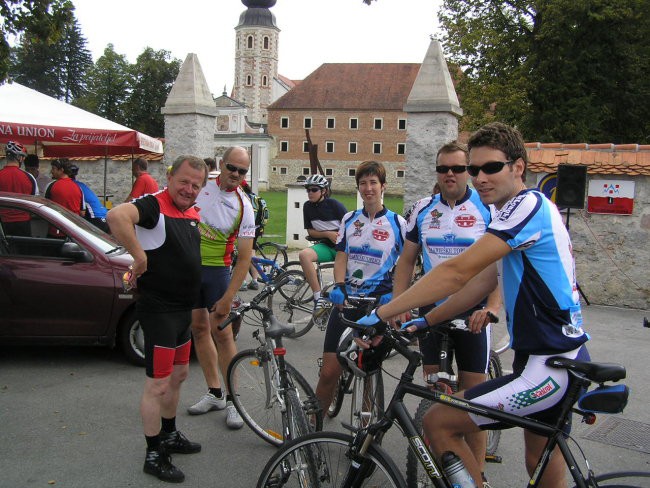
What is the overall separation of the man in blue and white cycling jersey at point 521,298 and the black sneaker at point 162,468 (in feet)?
6.51

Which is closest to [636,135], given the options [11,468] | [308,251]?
[308,251]

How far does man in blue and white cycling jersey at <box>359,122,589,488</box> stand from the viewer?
2447mm

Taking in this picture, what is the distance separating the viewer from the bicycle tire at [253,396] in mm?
4359

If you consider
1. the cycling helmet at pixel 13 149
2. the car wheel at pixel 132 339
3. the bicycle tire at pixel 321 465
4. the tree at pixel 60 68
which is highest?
the tree at pixel 60 68

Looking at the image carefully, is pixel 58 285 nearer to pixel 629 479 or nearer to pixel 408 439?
pixel 408 439

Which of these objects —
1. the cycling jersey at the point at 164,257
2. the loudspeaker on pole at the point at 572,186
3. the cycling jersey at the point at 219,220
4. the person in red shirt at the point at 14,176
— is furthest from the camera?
the loudspeaker on pole at the point at 572,186

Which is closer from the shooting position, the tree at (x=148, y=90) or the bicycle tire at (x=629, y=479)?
the bicycle tire at (x=629, y=479)

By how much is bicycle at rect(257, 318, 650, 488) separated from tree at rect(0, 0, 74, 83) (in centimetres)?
870

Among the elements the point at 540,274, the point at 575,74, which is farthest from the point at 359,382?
the point at 575,74

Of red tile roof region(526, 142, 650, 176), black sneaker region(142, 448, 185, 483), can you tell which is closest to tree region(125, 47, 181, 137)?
red tile roof region(526, 142, 650, 176)

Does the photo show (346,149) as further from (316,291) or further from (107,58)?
(316,291)

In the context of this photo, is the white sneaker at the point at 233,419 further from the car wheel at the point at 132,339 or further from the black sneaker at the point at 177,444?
the car wheel at the point at 132,339

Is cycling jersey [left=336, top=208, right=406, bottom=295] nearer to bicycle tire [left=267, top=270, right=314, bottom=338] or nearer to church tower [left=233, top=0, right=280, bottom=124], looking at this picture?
bicycle tire [left=267, top=270, right=314, bottom=338]

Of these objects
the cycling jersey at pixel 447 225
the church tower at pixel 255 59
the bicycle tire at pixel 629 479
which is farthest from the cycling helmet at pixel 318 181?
the church tower at pixel 255 59
